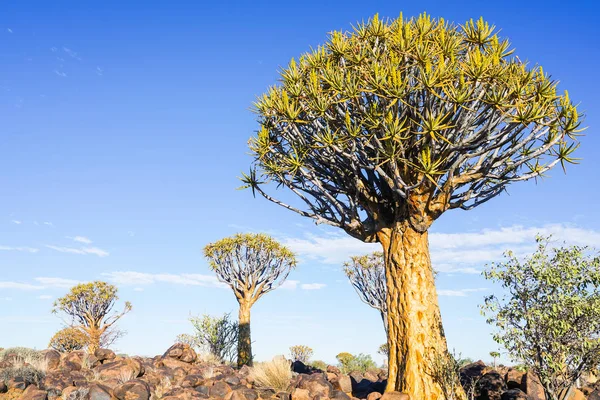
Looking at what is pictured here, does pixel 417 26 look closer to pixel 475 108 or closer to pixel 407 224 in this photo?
pixel 475 108

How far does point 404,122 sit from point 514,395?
691 cm

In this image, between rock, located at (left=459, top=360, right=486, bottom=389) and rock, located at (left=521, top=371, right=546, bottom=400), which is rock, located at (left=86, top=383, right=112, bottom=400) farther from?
rock, located at (left=521, top=371, right=546, bottom=400)

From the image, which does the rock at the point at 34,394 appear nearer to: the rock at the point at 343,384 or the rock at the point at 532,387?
the rock at the point at 343,384

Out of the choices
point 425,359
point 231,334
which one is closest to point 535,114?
point 425,359

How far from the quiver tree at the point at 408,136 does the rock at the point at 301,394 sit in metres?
1.92

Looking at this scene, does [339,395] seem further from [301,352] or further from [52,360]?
[301,352]

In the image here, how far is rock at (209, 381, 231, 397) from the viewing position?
42.0 feet

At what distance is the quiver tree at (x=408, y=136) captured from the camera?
36.5 ft

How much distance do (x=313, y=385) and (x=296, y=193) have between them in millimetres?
4837

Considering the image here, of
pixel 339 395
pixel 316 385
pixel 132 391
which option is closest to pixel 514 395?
pixel 339 395

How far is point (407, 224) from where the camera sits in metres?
12.1

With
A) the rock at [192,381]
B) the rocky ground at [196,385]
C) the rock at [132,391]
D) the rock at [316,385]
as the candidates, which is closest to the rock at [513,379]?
the rocky ground at [196,385]

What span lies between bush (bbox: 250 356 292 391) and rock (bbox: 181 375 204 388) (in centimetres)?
153

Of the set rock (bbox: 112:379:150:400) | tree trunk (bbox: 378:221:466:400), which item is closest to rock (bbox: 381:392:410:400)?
tree trunk (bbox: 378:221:466:400)
